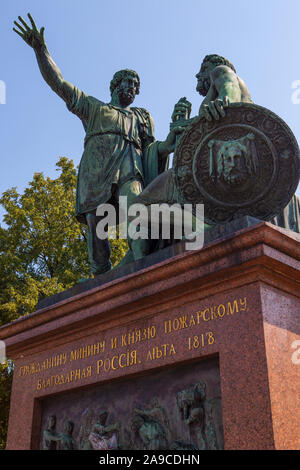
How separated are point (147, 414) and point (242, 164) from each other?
266 centimetres

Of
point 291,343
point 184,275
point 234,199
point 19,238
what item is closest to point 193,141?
point 234,199

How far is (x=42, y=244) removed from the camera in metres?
18.8

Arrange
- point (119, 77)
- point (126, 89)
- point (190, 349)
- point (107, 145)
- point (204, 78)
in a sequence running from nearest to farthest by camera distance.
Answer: point (190, 349) → point (204, 78) → point (107, 145) → point (126, 89) → point (119, 77)

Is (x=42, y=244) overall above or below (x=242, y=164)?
above

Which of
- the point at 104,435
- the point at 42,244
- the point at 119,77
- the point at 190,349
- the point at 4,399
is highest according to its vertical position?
the point at 42,244

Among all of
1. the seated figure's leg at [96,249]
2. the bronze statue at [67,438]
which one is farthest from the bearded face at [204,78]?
the bronze statue at [67,438]

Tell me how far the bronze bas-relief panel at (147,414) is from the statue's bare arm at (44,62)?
4575mm

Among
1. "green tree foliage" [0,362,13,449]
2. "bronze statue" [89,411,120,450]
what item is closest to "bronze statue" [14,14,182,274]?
"bronze statue" [89,411,120,450]

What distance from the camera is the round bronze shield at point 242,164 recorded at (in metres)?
5.85

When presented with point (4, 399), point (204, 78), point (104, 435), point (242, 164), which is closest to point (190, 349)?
point (104, 435)

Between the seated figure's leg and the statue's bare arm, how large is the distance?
6.30ft

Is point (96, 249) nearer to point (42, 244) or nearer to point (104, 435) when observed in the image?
point (104, 435)

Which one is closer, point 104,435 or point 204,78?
point 104,435

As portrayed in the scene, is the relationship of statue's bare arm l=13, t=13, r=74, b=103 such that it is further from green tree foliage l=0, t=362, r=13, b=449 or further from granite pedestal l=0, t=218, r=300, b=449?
green tree foliage l=0, t=362, r=13, b=449
